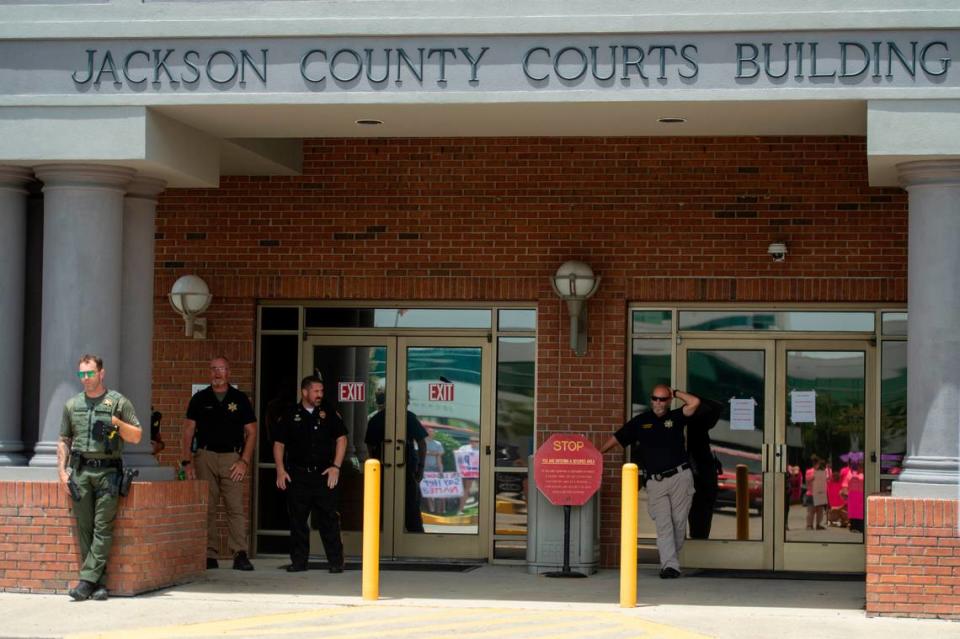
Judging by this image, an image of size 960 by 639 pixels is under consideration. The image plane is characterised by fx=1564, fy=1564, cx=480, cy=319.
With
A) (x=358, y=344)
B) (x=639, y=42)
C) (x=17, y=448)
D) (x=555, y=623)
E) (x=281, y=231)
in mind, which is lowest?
(x=555, y=623)

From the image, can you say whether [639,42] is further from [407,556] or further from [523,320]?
[407,556]

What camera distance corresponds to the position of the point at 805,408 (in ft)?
48.3

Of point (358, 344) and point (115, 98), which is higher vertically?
point (115, 98)

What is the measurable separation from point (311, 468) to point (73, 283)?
9.56 ft

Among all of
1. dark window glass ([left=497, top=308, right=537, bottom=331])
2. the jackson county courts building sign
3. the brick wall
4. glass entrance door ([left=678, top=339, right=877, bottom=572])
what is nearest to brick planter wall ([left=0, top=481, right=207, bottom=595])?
the jackson county courts building sign

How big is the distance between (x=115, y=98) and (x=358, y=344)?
164 inches

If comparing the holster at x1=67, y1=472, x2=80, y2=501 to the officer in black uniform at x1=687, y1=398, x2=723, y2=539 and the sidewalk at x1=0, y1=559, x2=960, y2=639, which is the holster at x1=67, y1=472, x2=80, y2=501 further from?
the officer in black uniform at x1=687, y1=398, x2=723, y2=539

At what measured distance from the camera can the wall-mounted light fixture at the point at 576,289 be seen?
1433 cm

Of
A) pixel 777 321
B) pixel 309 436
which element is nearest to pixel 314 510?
pixel 309 436

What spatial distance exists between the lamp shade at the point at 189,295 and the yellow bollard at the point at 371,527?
377 cm

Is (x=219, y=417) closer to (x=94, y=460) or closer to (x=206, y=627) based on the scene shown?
(x=94, y=460)

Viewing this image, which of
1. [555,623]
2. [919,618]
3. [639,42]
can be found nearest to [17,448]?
[555,623]

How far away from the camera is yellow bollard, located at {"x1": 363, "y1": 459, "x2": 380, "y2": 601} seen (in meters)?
11.8

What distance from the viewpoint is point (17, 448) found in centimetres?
1259
